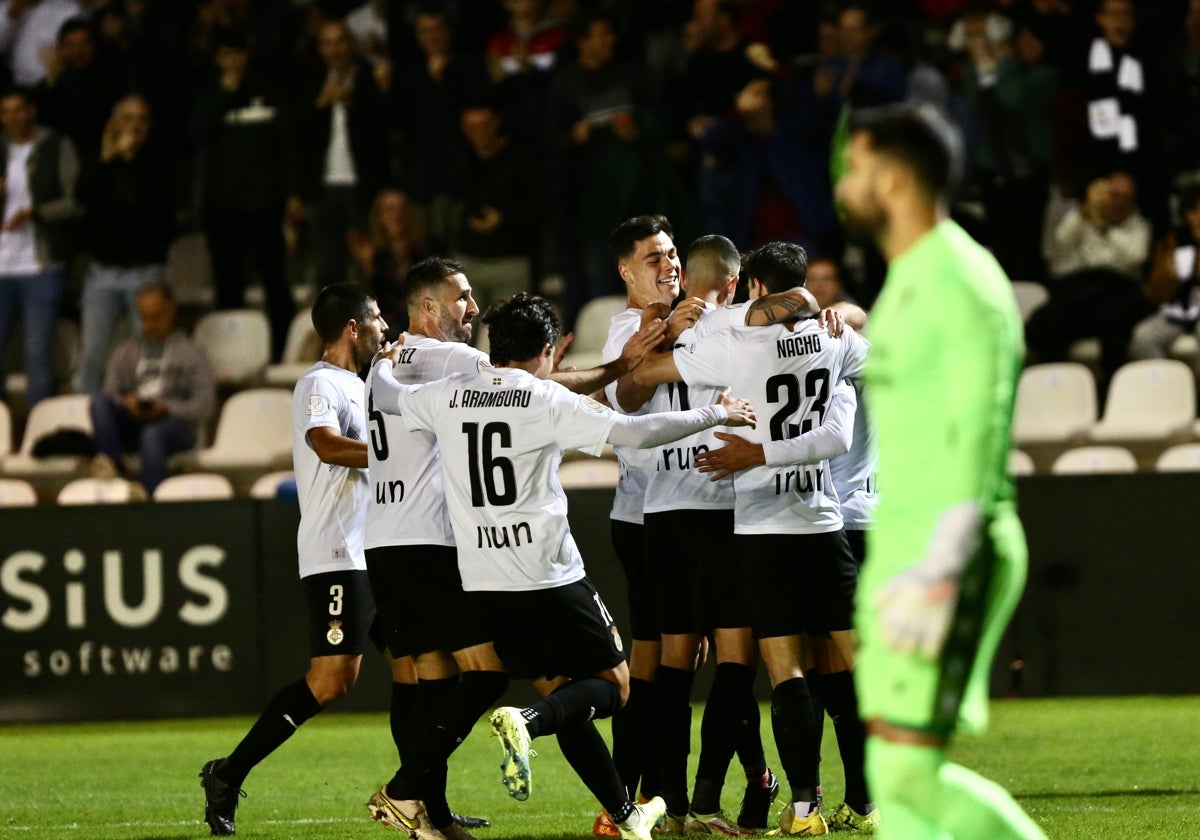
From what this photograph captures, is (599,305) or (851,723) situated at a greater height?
(599,305)

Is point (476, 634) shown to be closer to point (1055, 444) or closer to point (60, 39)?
point (1055, 444)

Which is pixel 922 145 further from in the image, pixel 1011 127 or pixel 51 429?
pixel 51 429

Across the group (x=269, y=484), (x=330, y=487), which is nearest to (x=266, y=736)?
(x=330, y=487)

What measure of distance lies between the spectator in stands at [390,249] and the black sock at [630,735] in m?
6.27

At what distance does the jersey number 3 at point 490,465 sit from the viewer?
6.23m

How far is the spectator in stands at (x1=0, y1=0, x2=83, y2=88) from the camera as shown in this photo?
1571cm

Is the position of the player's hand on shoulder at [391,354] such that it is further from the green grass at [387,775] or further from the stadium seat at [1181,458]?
the stadium seat at [1181,458]

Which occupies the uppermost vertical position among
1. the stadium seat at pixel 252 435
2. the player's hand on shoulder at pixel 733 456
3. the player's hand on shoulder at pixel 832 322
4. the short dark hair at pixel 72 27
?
the short dark hair at pixel 72 27

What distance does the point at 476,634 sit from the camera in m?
6.54

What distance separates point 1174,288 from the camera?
1293 centimetres

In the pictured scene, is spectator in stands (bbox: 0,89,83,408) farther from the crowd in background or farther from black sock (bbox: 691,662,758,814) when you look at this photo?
black sock (bbox: 691,662,758,814)

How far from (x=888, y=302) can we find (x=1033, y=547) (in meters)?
7.99

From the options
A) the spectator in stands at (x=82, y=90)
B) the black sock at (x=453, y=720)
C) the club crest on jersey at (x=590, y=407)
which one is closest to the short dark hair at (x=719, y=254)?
the club crest on jersey at (x=590, y=407)

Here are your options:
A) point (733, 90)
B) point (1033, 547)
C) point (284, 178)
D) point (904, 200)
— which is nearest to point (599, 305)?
point (733, 90)
